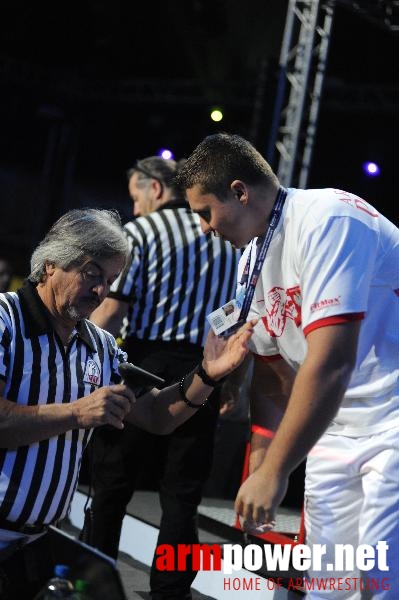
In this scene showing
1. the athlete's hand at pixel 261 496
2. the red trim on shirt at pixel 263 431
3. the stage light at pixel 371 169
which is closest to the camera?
the athlete's hand at pixel 261 496

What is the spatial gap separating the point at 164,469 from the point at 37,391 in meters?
1.22

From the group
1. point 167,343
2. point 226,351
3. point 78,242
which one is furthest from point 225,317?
point 167,343

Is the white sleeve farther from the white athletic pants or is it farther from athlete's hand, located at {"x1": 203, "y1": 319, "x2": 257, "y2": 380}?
the white athletic pants

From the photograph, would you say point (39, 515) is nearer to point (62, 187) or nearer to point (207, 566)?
point (207, 566)

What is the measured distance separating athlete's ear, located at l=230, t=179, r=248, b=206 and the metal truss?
441cm

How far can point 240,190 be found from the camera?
223cm

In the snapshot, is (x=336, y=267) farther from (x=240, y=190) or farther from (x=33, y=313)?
(x=33, y=313)

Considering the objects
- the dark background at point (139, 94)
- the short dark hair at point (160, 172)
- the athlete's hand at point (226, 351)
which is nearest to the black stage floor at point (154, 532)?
the athlete's hand at point (226, 351)

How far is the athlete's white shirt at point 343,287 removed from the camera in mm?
1988

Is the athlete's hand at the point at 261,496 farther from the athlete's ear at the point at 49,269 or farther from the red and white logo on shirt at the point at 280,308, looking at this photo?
the athlete's ear at the point at 49,269

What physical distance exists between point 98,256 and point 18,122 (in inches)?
503

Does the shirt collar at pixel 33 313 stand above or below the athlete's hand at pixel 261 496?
above

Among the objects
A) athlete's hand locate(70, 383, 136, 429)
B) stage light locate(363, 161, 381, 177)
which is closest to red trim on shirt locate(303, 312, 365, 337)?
athlete's hand locate(70, 383, 136, 429)

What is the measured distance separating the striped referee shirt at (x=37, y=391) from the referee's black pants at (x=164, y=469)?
96 cm
